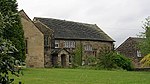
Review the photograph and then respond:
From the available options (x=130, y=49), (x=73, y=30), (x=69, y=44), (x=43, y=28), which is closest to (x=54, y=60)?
(x=69, y=44)

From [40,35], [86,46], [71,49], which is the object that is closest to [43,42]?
[40,35]

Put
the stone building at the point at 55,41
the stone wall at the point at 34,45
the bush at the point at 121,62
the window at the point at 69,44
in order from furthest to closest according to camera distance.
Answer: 1. the window at the point at 69,44
2. the stone building at the point at 55,41
3. the stone wall at the point at 34,45
4. the bush at the point at 121,62

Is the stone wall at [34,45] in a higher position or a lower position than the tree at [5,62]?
higher

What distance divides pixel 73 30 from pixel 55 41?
24.1ft

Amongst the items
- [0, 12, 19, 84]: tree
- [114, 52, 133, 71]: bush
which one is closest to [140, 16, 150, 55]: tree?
[114, 52, 133, 71]: bush

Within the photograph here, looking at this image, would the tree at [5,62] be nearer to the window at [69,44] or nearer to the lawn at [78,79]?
the lawn at [78,79]

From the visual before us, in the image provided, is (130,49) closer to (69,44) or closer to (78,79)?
(69,44)

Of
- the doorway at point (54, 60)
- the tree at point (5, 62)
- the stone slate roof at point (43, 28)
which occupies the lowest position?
the tree at point (5, 62)

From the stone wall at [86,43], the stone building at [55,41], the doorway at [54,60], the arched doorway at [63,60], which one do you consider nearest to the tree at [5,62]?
the stone building at [55,41]

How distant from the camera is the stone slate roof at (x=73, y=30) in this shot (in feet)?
233

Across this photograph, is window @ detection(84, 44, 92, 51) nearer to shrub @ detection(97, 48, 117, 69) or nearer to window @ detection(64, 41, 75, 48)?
window @ detection(64, 41, 75, 48)

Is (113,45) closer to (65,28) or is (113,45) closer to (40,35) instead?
(65,28)

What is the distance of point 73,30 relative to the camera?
7525 centimetres

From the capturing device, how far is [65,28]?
7400 cm
